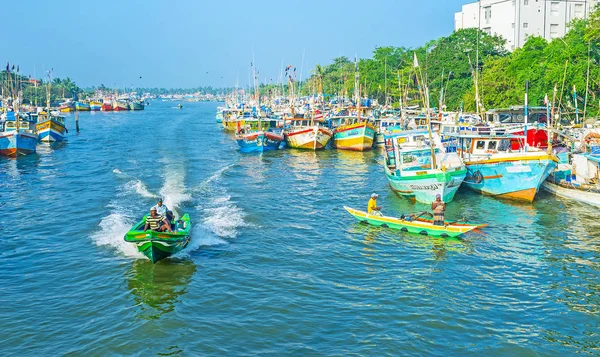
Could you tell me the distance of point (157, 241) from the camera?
66.8 ft

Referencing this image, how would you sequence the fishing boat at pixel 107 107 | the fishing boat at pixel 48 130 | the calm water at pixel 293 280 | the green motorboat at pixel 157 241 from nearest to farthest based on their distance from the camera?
the calm water at pixel 293 280, the green motorboat at pixel 157 241, the fishing boat at pixel 48 130, the fishing boat at pixel 107 107

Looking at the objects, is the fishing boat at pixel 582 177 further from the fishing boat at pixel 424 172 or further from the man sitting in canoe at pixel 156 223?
the man sitting in canoe at pixel 156 223

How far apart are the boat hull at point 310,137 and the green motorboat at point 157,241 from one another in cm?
3382

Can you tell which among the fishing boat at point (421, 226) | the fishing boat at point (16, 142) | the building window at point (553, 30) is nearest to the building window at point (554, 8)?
the building window at point (553, 30)

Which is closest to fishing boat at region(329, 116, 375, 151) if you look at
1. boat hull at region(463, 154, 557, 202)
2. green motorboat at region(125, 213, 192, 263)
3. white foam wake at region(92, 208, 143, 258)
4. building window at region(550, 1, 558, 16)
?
boat hull at region(463, 154, 557, 202)

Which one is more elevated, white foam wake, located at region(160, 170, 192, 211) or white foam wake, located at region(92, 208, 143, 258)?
white foam wake, located at region(160, 170, 192, 211)

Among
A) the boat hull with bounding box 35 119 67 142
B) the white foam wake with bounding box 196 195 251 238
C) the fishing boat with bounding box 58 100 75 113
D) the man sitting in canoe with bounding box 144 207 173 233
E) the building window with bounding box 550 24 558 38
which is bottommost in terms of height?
the white foam wake with bounding box 196 195 251 238

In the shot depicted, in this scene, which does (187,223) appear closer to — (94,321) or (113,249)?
(113,249)

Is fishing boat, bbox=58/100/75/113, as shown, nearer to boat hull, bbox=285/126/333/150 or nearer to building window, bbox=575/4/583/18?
boat hull, bbox=285/126/333/150

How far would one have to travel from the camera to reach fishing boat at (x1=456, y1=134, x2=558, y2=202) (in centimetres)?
3003

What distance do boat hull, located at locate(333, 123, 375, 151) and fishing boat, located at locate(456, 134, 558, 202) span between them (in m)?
19.3

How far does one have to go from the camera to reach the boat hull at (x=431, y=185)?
96.8 feet

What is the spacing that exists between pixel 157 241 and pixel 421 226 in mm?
10744

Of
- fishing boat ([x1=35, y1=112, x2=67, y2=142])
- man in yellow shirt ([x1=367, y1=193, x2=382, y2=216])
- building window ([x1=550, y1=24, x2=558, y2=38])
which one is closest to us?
man in yellow shirt ([x1=367, y1=193, x2=382, y2=216])
